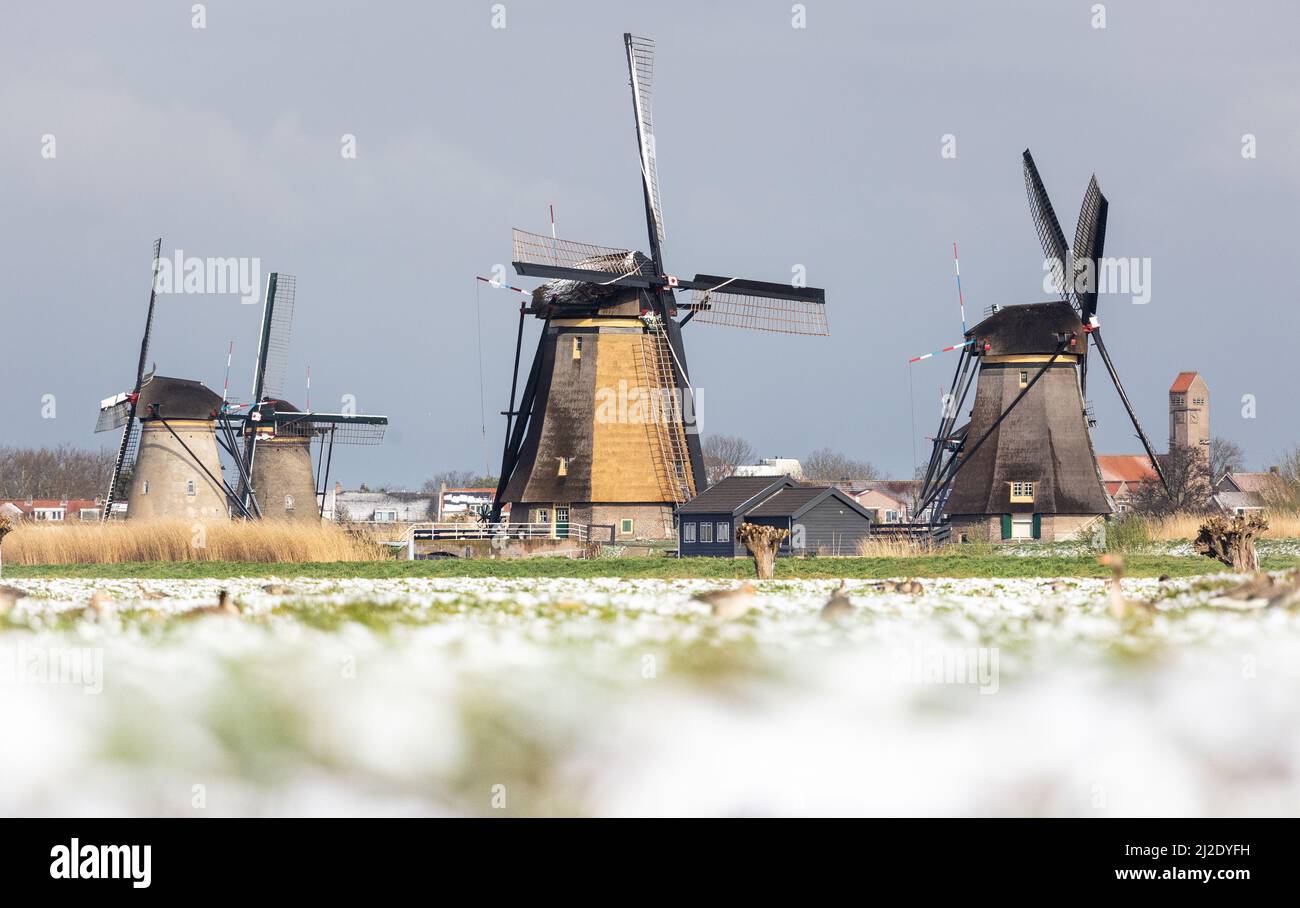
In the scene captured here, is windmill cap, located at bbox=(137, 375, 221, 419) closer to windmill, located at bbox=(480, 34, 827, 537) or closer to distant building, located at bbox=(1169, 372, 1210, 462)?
windmill, located at bbox=(480, 34, 827, 537)

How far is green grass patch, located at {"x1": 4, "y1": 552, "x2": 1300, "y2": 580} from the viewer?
1096 inches

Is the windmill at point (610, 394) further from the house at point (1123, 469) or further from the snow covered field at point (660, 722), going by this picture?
the house at point (1123, 469)

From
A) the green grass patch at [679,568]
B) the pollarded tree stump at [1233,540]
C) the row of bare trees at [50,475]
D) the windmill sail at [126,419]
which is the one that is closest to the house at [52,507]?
the row of bare trees at [50,475]

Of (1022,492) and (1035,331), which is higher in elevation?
(1035,331)

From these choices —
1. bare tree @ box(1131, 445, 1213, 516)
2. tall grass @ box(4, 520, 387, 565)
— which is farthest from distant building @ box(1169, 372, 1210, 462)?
tall grass @ box(4, 520, 387, 565)

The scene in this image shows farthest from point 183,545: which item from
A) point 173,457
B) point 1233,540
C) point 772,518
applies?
point 1233,540

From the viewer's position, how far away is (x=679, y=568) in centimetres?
3120

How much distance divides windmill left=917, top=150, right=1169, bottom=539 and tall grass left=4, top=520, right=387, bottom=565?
66.5 ft

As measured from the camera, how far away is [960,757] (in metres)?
8.79

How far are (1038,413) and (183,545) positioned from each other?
2460 cm

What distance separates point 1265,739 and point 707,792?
10.2ft

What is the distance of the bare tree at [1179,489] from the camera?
5241 centimetres

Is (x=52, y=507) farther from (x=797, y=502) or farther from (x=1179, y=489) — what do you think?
(x=1179, y=489)
